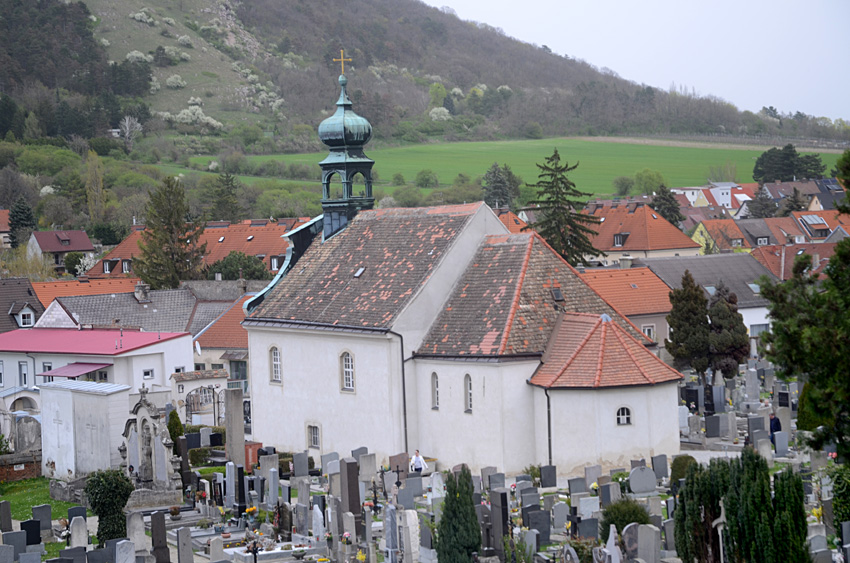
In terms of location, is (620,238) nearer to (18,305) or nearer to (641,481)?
(18,305)

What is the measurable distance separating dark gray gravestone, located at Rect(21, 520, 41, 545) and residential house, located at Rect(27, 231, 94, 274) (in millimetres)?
81545

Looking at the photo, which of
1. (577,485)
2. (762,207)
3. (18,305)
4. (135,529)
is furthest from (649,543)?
(762,207)

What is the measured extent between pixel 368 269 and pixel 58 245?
7485cm

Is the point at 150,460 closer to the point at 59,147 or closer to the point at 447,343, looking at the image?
the point at 447,343

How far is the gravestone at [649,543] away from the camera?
22.3 metres

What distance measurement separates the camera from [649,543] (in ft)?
73.5

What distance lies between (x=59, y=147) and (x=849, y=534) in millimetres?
154561

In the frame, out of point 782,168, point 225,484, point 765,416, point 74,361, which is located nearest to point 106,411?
point 225,484

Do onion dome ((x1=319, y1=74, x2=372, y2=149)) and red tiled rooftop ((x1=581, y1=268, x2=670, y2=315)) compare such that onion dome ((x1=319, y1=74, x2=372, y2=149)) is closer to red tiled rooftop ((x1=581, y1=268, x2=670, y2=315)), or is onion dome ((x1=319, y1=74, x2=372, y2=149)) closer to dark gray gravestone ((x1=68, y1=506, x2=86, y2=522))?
red tiled rooftop ((x1=581, y1=268, x2=670, y2=315))

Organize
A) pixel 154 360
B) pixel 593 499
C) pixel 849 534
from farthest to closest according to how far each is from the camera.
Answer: pixel 154 360 → pixel 593 499 → pixel 849 534

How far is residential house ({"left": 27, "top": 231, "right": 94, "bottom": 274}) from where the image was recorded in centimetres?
10656

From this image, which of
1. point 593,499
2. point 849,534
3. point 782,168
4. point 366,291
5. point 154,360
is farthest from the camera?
point 782,168

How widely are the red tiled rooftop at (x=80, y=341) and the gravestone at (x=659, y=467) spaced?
24906 millimetres

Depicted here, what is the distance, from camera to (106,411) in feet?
118
